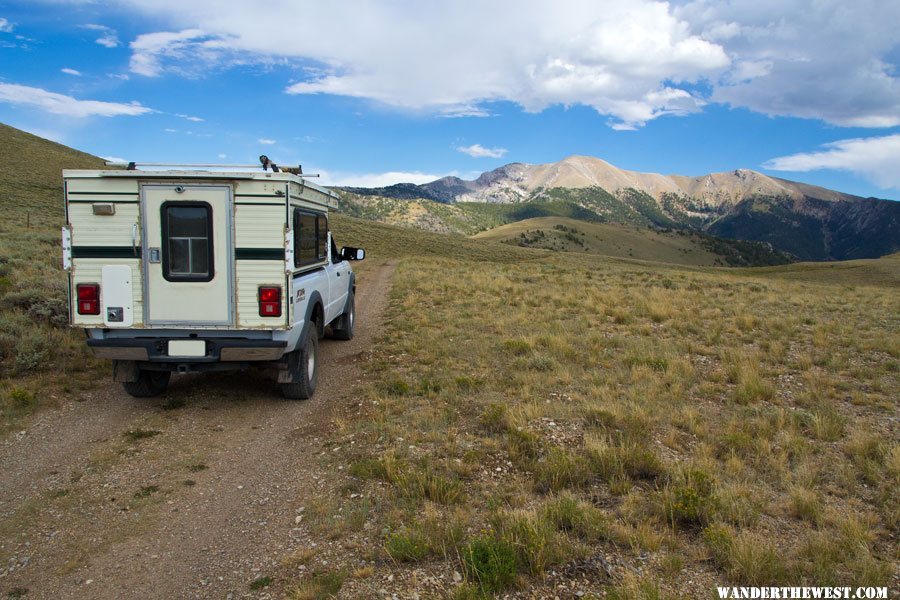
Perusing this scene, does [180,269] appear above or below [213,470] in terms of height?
above

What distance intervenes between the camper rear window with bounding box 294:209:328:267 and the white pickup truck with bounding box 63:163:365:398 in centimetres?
41

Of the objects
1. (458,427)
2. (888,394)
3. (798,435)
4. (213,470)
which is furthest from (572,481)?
(888,394)

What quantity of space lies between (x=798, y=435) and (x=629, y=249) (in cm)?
12858

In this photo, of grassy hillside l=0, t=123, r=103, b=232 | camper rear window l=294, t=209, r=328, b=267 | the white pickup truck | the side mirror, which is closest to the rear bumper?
the white pickup truck

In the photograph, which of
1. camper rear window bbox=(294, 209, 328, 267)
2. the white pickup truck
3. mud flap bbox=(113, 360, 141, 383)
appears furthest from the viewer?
camper rear window bbox=(294, 209, 328, 267)

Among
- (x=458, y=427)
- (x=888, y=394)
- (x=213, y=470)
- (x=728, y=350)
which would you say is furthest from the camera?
(x=728, y=350)

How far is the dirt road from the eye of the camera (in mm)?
3793

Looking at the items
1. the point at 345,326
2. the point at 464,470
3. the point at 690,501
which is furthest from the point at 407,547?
the point at 345,326

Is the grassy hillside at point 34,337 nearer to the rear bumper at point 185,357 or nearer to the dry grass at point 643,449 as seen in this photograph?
the rear bumper at point 185,357

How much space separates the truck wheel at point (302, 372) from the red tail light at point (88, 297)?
94.4 inches

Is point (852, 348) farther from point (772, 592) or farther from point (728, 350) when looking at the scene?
point (772, 592)

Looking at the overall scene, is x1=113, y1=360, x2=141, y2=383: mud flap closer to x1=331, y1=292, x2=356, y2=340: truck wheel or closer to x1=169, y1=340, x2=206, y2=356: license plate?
x1=169, y1=340, x2=206, y2=356: license plate

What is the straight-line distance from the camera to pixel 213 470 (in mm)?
5438

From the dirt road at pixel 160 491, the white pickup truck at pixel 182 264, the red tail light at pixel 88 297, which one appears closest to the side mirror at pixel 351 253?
the dirt road at pixel 160 491
